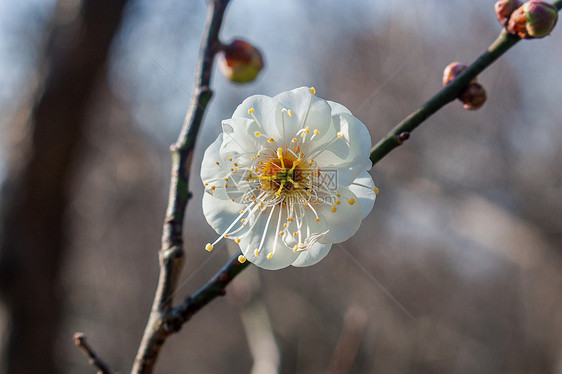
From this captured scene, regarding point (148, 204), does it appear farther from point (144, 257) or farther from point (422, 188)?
point (422, 188)

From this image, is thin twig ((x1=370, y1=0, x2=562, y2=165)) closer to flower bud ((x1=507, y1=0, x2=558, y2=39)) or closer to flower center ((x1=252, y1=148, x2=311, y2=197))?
flower bud ((x1=507, y1=0, x2=558, y2=39))

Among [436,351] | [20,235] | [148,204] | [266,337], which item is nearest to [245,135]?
[266,337]

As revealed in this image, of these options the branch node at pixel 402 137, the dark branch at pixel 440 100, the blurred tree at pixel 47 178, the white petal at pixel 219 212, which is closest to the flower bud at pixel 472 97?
the dark branch at pixel 440 100

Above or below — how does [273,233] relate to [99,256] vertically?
above

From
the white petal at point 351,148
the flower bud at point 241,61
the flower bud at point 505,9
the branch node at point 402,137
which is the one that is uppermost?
the flower bud at point 505,9

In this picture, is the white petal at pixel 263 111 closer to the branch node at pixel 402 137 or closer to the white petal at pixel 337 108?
the white petal at pixel 337 108

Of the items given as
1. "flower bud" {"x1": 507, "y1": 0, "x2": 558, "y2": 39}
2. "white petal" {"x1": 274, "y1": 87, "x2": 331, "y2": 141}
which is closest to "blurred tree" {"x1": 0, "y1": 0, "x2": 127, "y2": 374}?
"white petal" {"x1": 274, "y1": 87, "x2": 331, "y2": 141}
